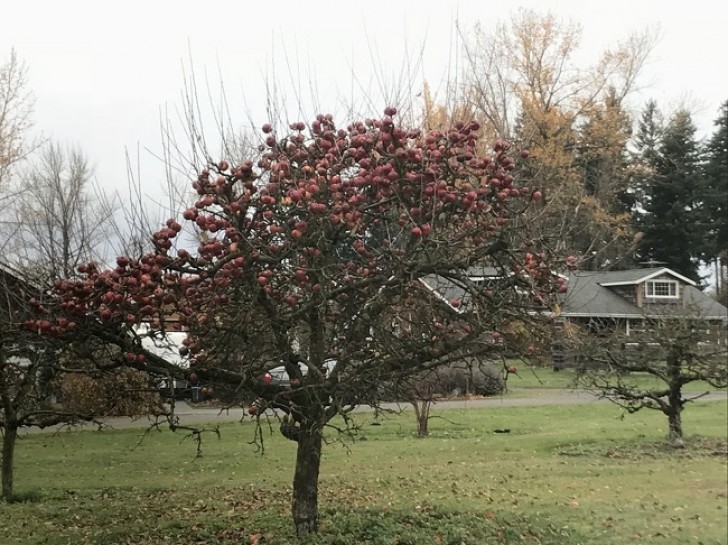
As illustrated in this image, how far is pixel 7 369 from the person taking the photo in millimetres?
4961

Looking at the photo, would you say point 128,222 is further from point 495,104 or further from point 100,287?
point 495,104

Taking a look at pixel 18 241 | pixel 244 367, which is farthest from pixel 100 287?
pixel 18 241

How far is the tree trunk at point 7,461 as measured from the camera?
5168mm

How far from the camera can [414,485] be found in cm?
435

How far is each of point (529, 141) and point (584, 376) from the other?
57.1 inches

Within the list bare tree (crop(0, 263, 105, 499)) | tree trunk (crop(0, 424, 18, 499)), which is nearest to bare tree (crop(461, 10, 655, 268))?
bare tree (crop(0, 263, 105, 499))

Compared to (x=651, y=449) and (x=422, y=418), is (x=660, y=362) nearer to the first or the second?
(x=651, y=449)

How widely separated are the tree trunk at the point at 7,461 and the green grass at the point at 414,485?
0.19 m

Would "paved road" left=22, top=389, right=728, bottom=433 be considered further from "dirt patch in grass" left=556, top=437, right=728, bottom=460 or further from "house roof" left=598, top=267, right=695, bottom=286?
"house roof" left=598, top=267, right=695, bottom=286

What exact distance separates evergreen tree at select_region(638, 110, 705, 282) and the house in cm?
13

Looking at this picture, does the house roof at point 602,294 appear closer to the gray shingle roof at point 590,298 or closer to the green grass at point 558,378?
the gray shingle roof at point 590,298

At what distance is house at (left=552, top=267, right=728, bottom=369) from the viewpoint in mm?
2117

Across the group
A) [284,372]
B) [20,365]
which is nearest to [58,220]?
[20,365]

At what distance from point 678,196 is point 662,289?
1.00 meters
